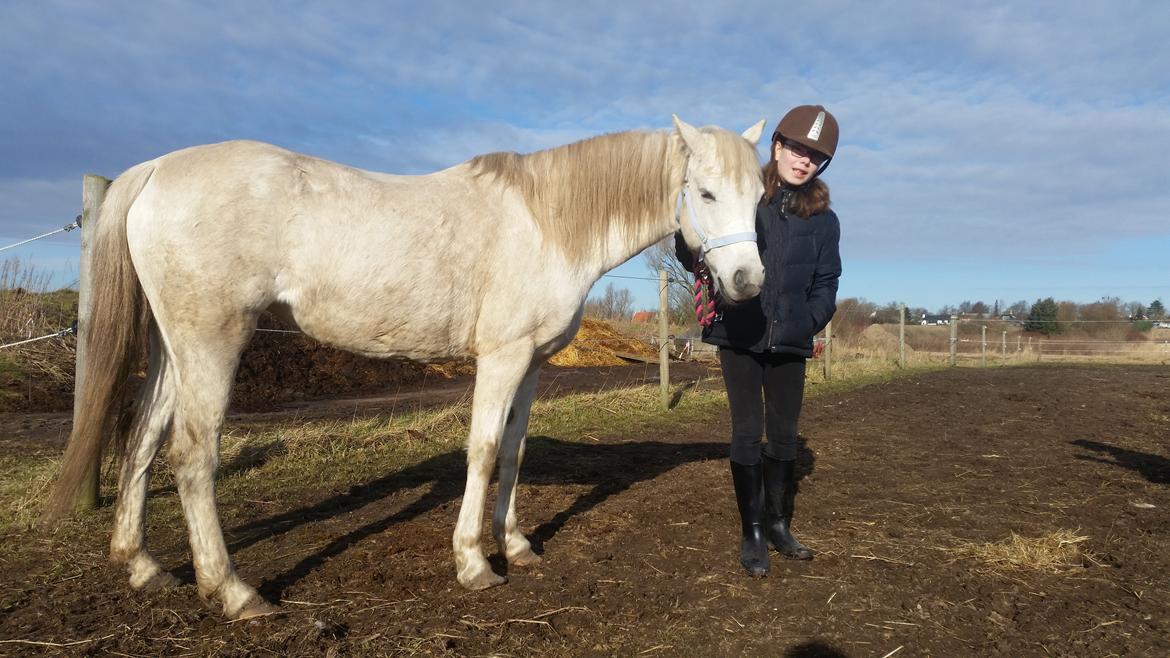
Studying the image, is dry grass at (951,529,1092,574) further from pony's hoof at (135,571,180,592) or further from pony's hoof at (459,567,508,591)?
pony's hoof at (135,571,180,592)

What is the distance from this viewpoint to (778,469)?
3695mm

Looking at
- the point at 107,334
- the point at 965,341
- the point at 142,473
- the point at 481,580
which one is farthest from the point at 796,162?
the point at 965,341

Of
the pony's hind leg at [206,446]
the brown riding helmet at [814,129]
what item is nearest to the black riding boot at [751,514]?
the brown riding helmet at [814,129]

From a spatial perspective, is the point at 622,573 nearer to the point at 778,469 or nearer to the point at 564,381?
the point at 778,469

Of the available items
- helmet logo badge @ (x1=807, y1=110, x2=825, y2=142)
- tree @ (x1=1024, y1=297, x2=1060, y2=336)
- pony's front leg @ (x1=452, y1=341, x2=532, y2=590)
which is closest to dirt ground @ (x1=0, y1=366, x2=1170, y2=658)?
pony's front leg @ (x1=452, y1=341, x2=532, y2=590)

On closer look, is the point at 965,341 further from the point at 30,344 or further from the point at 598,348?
the point at 30,344

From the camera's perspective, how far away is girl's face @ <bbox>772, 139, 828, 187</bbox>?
3371 mm

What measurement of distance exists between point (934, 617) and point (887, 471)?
298cm

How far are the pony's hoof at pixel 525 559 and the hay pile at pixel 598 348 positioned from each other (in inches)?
495

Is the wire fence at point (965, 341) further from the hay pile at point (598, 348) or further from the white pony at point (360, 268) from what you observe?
the white pony at point (360, 268)

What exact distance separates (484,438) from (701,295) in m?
1.38

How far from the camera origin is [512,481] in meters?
3.68

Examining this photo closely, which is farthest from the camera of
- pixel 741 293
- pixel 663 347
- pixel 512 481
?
pixel 663 347

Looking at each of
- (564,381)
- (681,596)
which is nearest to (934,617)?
(681,596)
